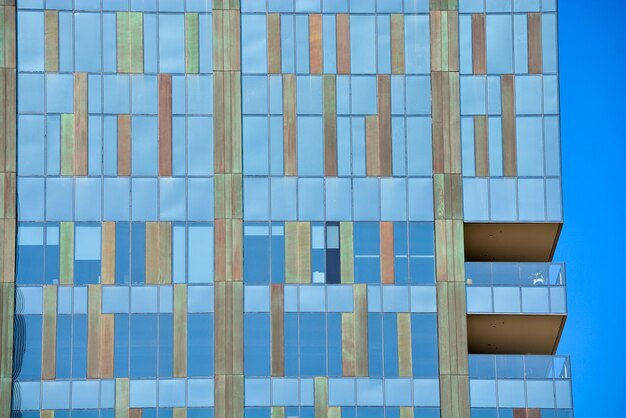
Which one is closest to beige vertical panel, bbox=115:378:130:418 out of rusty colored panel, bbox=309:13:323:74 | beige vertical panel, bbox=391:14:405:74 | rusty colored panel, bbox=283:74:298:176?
rusty colored panel, bbox=283:74:298:176

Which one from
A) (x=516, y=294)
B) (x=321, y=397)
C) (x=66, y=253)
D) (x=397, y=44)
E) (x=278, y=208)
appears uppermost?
(x=397, y=44)

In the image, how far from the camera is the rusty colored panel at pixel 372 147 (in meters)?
87.2

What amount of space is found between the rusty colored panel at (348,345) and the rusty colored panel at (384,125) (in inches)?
284

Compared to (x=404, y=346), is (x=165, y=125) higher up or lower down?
higher up

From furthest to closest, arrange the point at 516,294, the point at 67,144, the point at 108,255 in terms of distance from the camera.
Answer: the point at 67,144 → the point at 516,294 → the point at 108,255

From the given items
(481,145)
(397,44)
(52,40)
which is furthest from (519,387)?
(52,40)

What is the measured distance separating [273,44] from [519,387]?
66.3ft

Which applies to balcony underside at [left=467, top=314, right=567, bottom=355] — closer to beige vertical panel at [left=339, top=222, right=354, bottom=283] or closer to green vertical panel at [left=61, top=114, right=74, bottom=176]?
beige vertical panel at [left=339, top=222, right=354, bottom=283]

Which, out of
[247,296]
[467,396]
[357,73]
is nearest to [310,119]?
[357,73]

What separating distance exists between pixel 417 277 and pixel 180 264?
11192mm

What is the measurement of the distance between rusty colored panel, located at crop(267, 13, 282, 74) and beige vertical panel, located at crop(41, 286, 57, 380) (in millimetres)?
14993

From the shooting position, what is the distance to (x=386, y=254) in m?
86.5

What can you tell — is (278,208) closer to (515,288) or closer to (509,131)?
(509,131)

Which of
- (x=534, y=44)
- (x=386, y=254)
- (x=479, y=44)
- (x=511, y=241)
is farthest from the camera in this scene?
(x=511, y=241)
